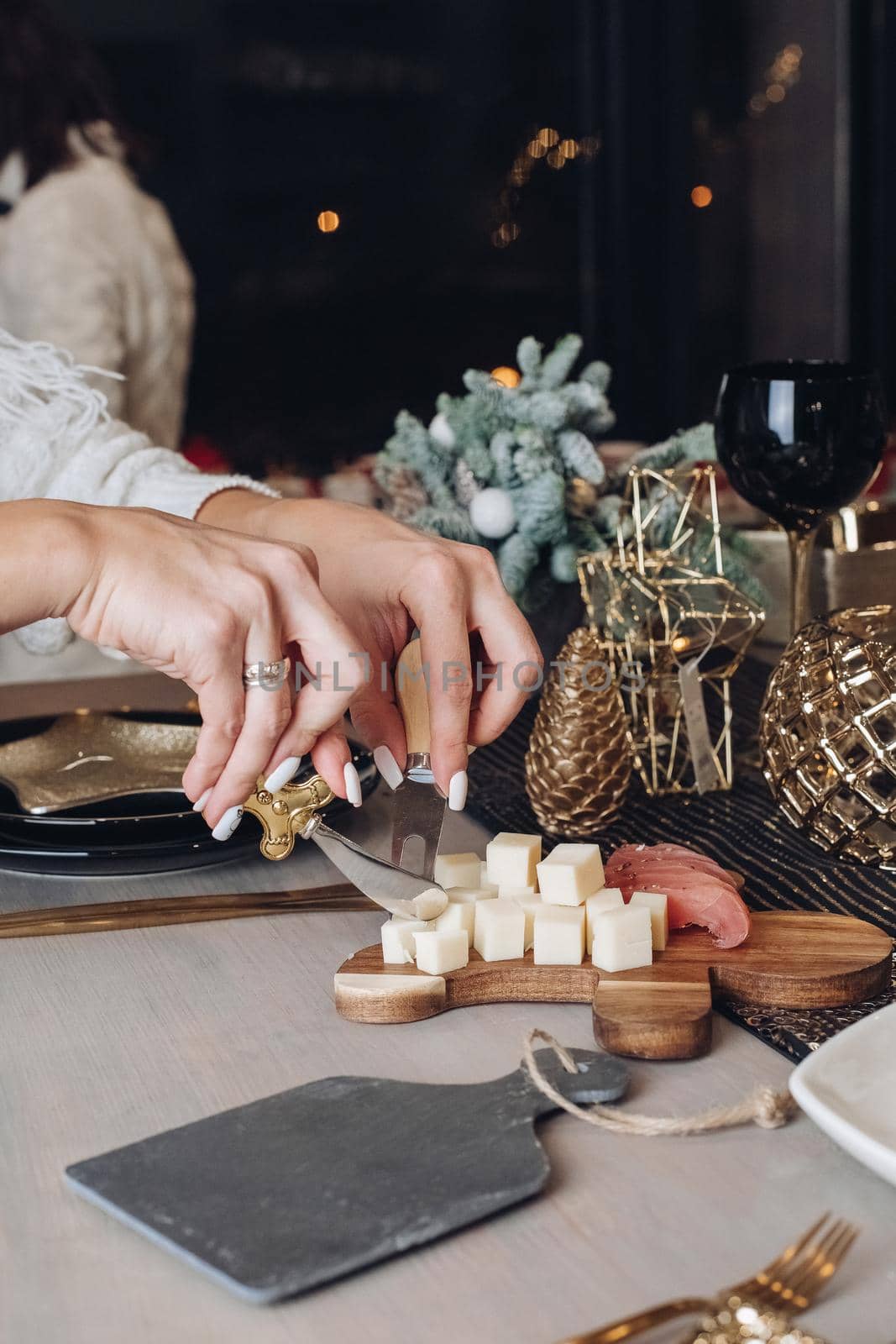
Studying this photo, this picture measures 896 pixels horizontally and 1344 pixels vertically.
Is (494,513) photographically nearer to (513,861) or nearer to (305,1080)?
(513,861)

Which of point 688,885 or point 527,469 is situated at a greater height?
point 527,469

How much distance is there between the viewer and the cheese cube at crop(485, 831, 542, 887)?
0.77 metres

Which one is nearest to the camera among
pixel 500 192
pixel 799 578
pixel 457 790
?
pixel 457 790

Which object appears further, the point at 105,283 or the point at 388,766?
the point at 105,283

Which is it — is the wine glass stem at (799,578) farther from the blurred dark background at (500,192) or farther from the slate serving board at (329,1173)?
the blurred dark background at (500,192)

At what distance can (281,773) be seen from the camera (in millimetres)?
744

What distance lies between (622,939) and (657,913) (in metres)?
0.03

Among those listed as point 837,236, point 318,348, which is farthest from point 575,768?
point 837,236

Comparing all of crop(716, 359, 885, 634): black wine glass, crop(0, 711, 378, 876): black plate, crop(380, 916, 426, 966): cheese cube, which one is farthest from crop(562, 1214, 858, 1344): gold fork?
crop(716, 359, 885, 634): black wine glass

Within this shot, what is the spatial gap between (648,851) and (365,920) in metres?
0.17

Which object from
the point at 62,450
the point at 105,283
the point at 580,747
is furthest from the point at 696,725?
the point at 105,283

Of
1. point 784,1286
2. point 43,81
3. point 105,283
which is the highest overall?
point 43,81

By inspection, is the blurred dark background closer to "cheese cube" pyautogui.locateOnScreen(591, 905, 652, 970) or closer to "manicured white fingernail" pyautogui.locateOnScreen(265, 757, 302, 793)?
"manicured white fingernail" pyautogui.locateOnScreen(265, 757, 302, 793)

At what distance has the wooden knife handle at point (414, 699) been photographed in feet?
2.87
